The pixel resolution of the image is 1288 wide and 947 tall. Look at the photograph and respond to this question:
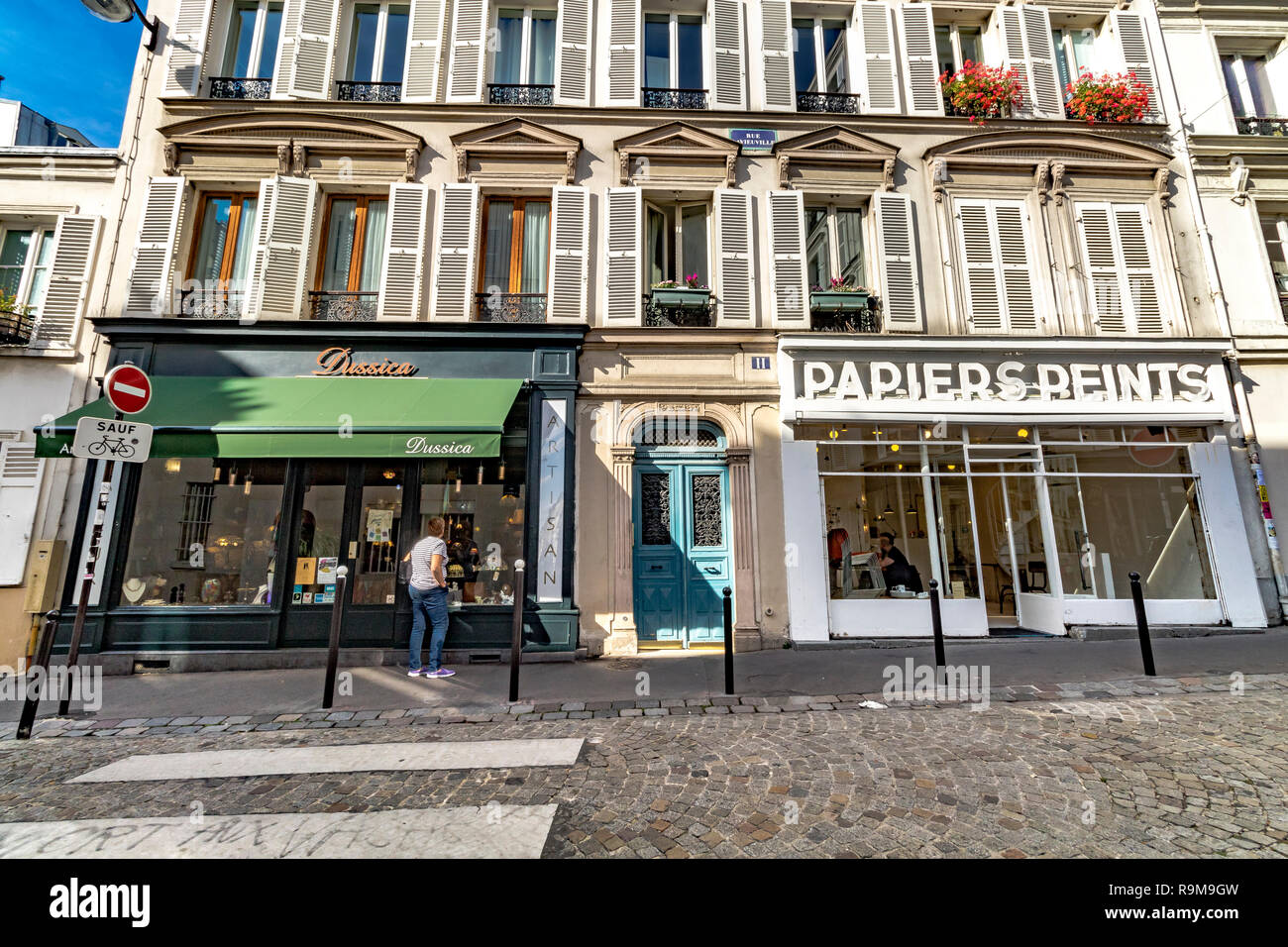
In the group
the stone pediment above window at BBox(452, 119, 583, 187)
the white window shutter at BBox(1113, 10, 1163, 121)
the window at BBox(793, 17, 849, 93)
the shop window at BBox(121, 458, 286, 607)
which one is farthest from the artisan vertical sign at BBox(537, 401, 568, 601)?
the white window shutter at BBox(1113, 10, 1163, 121)

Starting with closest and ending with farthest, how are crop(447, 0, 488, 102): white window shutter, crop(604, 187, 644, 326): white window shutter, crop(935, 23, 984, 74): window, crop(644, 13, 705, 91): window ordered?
crop(604, 187, 644, 326): white window shutter
crop(447, 0, 488, 102): white window shutter
crop(644, 13, 705, 91): window
crop(935, 23, 984, 74): window

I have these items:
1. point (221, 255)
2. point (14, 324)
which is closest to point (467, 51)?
point (221, 255)

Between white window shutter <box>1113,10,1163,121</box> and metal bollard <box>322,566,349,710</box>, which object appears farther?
white window shutter <box>1113,10,1163,121</box>

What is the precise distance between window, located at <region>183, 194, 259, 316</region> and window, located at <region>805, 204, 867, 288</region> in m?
8.79

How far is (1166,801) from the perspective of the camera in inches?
115

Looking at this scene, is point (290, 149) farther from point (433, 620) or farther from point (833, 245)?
point (833, 245)

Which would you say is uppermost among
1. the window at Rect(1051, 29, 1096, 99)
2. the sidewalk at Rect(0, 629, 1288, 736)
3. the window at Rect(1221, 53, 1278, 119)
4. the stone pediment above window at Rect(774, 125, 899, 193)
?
the window at Rect(1051, 29, 1096, 99)

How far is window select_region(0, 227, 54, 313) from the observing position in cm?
821

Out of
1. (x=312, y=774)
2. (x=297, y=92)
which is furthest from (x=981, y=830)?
(x=297, y=92)

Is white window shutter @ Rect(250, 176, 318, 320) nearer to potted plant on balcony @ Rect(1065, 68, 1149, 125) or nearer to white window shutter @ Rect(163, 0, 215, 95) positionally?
white window shutter @ Rect(163, 0, 215, 95)

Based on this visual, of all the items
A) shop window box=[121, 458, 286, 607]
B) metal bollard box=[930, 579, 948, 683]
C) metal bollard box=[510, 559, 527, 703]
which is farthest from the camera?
shop window box=[121, 458, 286, 607]

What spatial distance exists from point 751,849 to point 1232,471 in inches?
398

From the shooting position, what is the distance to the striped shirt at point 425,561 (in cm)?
628
